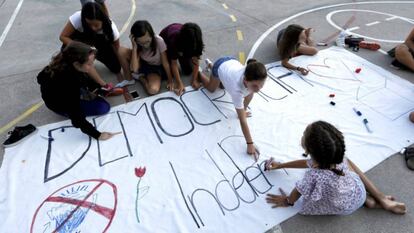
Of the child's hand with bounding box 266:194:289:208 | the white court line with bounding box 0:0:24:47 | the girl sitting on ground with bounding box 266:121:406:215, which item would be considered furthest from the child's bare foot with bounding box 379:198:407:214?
the white court line with bounding box 0:0:24:47

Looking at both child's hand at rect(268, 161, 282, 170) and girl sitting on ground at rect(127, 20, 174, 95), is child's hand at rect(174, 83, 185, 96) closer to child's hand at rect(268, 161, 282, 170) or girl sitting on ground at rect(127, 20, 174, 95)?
girl sitting on ground at rect(127, 20, 174, 95)

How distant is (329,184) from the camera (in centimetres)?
189

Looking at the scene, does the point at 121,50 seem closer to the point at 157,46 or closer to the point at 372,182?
the point at 157,46

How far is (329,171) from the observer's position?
186 centimetres

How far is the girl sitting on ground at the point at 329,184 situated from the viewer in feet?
5.77

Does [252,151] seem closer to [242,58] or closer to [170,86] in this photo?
[170,86]

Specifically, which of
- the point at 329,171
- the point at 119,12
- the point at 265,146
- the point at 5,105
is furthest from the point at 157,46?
the point at 119,12

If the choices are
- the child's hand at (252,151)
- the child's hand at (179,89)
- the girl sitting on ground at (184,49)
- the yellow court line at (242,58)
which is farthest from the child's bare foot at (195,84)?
the child's hand at (252,151)

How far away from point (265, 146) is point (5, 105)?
3036mm

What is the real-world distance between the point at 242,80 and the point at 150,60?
1.38m

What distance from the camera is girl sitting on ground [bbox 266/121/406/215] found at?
176cm

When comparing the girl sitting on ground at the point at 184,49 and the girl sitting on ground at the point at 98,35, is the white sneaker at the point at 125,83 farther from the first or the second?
the girl sitting on ground at the point at 184,49

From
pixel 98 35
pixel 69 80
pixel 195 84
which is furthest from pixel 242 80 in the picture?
pixel 98 35

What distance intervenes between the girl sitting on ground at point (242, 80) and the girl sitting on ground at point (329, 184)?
21.1 inches
